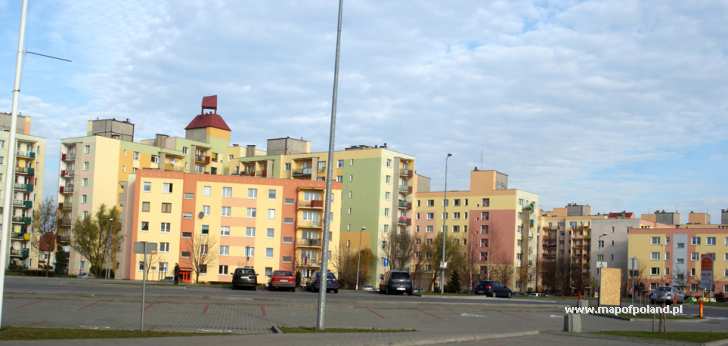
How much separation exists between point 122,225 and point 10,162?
79763mm

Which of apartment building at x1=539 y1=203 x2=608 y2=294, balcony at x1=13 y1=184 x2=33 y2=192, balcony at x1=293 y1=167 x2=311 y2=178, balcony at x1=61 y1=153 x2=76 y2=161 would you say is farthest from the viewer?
apartment building at x1=539 y1=203 x2=608 y2=294

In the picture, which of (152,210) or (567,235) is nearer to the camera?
(152,210)

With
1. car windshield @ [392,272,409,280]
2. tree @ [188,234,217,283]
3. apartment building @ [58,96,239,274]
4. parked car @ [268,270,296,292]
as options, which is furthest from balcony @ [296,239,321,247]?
car windshield @ [392,272,409,280]

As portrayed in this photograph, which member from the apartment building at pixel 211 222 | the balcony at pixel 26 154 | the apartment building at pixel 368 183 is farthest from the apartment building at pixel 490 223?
the balcony at pixel 26 154

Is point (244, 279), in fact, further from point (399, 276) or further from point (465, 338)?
point (465, 338)

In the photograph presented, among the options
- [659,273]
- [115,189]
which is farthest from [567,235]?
[115,189]

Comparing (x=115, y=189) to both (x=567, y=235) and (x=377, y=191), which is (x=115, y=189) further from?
(x=567, y=235)

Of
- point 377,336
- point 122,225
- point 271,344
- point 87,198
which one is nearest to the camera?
point 271,344

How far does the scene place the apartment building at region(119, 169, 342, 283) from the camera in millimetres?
85125

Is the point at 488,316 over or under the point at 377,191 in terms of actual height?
under

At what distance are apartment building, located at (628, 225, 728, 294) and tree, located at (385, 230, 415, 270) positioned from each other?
120 ft

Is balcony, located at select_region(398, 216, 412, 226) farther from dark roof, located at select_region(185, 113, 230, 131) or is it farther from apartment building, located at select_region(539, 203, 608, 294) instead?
apartment building, located at select_region(539, 203, 608, 294)

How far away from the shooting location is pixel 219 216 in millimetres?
87188

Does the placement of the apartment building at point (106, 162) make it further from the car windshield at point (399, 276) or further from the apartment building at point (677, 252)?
the apartment building at point (677, 252)
